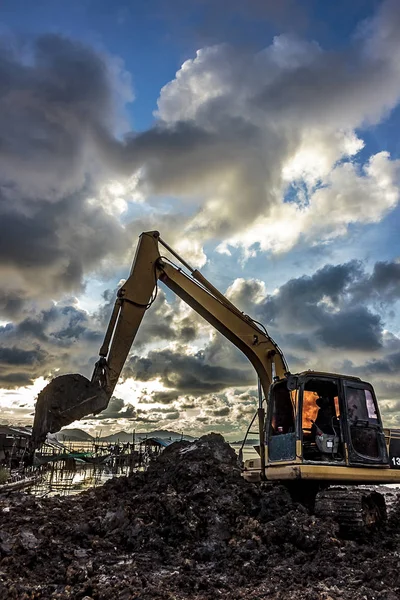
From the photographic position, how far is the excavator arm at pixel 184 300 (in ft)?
36.9

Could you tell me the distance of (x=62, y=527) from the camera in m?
8.52

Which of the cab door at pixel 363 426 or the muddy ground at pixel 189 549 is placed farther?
the cab door at pixel 363 426

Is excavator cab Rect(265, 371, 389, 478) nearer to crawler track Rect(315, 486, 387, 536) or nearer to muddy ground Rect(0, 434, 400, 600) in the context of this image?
crawler track Rect(315, 486, 387, 536)

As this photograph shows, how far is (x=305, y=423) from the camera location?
929cm

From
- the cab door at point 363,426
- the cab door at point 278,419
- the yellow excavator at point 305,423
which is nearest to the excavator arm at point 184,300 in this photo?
the yellow excavator at point 305,423

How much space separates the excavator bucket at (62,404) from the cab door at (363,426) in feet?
16.0

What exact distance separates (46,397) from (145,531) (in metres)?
3.12

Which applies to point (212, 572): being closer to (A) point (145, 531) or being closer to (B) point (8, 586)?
(A) point (145, 531)

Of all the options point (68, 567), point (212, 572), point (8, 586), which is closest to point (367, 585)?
point (212, 572)

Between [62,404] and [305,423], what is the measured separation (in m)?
4.63

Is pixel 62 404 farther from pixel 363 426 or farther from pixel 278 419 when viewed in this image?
pixel 363 426

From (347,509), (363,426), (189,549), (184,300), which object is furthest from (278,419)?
(184,300)

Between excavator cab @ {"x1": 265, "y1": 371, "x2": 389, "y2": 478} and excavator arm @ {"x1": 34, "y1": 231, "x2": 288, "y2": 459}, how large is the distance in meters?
1.67

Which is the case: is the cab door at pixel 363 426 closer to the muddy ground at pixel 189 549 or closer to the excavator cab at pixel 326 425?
the excavator cab at pixel 326 425
